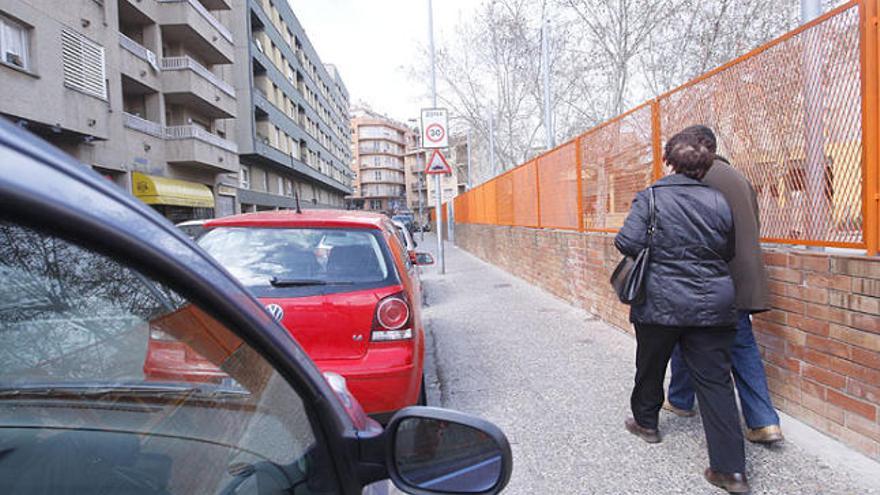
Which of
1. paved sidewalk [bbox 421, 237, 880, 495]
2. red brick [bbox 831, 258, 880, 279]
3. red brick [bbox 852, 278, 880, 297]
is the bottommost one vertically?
paved sidewalk [bbox 421, 237, 880, 495]

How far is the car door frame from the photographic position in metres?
0.55

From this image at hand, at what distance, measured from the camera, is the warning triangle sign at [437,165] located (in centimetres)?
1218

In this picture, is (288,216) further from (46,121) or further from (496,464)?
(46,121)

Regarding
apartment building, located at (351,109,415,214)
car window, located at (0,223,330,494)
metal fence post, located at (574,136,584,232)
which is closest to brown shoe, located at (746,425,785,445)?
car window, located at (0,223,330,494)

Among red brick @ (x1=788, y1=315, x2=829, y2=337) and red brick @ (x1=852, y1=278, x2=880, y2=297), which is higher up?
red brick @ (x1=852, y1=278, x2=880, y2=297)

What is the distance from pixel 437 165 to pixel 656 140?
309 inches

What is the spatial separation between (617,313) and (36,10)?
16.3m

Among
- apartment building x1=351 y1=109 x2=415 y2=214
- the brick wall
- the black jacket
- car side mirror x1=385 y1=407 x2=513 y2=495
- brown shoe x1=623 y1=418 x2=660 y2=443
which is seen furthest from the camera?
apartment building x1=351 y1=109 x2=415 y2=214

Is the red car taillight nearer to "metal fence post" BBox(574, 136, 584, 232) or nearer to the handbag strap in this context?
the handbag strap

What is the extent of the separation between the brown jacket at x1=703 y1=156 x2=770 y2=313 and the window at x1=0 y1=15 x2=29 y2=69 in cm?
1542

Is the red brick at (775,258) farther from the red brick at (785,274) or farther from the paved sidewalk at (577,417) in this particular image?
the paved sidewalk at (577,417)

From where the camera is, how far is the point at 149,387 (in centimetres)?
92

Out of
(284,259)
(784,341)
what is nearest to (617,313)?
(784,341)

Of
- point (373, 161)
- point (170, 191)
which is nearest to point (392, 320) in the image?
point (170, 191)
